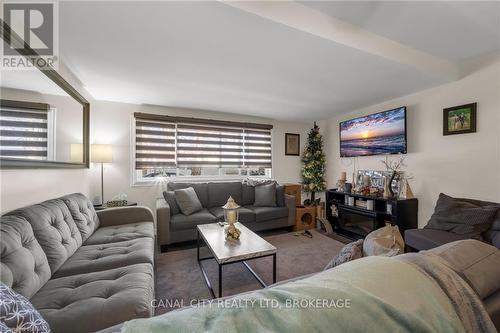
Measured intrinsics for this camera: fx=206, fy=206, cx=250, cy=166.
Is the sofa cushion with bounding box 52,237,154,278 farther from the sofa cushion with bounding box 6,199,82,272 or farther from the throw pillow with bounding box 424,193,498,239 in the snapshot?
the throw pillow with bounding box 424,193,498,239

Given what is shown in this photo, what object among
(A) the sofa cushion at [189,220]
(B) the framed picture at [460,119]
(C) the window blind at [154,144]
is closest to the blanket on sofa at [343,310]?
(A) the sofa cushion at [189,220]

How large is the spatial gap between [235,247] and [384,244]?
3.99 ft

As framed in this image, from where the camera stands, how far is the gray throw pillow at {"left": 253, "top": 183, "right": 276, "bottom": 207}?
3.58 metres

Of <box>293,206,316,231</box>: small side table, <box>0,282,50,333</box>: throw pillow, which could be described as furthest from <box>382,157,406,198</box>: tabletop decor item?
<box>0,282,50,333</box>: throw pillow

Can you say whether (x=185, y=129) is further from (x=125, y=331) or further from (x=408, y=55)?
(x=125, y=331)

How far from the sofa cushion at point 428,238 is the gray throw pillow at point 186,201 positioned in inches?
106

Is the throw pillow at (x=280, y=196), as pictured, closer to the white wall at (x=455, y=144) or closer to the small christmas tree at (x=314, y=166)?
the small christmas tree at (x=314, y=166)

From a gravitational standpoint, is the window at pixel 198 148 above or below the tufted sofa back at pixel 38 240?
above

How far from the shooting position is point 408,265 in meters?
0.63

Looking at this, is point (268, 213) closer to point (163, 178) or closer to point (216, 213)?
point (216, 213)

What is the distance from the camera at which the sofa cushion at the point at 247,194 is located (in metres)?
3.73

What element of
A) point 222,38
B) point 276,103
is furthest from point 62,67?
point 276,103

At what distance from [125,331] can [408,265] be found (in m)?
0.77

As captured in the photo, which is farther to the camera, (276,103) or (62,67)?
(276,103)
